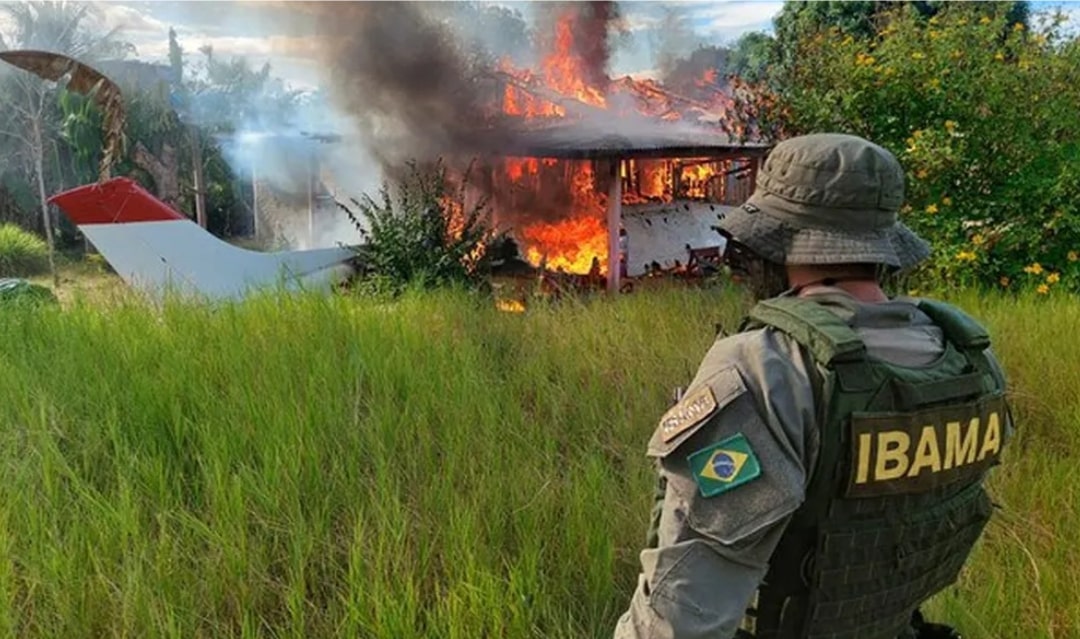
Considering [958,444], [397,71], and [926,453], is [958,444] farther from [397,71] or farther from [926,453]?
[397,71]

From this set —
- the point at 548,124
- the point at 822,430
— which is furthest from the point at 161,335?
the point at 548,124

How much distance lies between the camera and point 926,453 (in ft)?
3.80

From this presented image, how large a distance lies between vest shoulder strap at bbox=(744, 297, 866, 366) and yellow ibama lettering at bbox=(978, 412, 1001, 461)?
0.37 meters

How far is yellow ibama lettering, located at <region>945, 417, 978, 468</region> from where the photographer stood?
1.18m

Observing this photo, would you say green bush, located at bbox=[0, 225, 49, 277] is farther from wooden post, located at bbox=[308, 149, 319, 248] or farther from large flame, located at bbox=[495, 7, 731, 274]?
large flame, located at bbox=[495, 7, 731, 274]

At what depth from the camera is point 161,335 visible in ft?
13.3

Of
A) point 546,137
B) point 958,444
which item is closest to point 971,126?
point 546,137

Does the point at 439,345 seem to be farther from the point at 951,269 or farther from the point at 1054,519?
the point at 951,269

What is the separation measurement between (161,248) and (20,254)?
11064 mm

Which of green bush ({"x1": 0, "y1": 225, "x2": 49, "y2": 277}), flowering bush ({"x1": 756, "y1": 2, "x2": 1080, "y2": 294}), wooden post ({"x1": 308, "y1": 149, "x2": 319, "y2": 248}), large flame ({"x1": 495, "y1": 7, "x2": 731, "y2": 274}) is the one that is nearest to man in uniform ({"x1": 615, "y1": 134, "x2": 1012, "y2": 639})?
flowering bush ({"x1": 756, "y1": 2, "x2": 1080, "y2": 294})

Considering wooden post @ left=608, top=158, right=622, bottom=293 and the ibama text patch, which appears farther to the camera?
wooden post @ left=608, top=158, right=622, bottom=293

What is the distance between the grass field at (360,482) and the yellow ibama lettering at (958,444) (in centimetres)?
109

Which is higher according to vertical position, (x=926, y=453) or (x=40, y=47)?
(x=40, y=47)

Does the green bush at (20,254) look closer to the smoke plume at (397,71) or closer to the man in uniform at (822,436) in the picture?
the smoke plume at (397,71)
